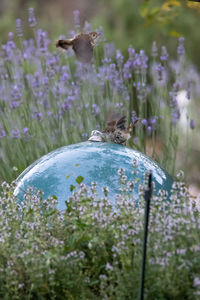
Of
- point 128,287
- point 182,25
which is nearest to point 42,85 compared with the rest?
point 128,287

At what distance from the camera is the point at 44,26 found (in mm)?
9898

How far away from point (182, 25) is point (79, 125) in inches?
213

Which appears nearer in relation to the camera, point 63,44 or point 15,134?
point 63,44

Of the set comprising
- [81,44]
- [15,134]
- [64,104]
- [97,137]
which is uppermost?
[81,44]

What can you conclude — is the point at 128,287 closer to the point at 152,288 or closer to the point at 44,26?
the point at 152,288

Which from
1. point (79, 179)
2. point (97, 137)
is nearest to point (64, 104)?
point (97, 137)

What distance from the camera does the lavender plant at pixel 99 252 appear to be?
74.6 inches

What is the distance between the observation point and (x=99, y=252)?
2.17m

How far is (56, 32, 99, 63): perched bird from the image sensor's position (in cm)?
312

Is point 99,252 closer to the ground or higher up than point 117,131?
closer to the ground

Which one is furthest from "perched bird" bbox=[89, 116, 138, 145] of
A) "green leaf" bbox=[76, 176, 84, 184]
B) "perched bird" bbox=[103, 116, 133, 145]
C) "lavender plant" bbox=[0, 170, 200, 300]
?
"lavender plant" bbox=[0, 170, 200, 300]

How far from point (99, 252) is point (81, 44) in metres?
1.45

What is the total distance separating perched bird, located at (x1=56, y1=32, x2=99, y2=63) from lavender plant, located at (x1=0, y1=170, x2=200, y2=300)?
1.13 meters

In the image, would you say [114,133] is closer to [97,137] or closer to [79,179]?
[97,137]
